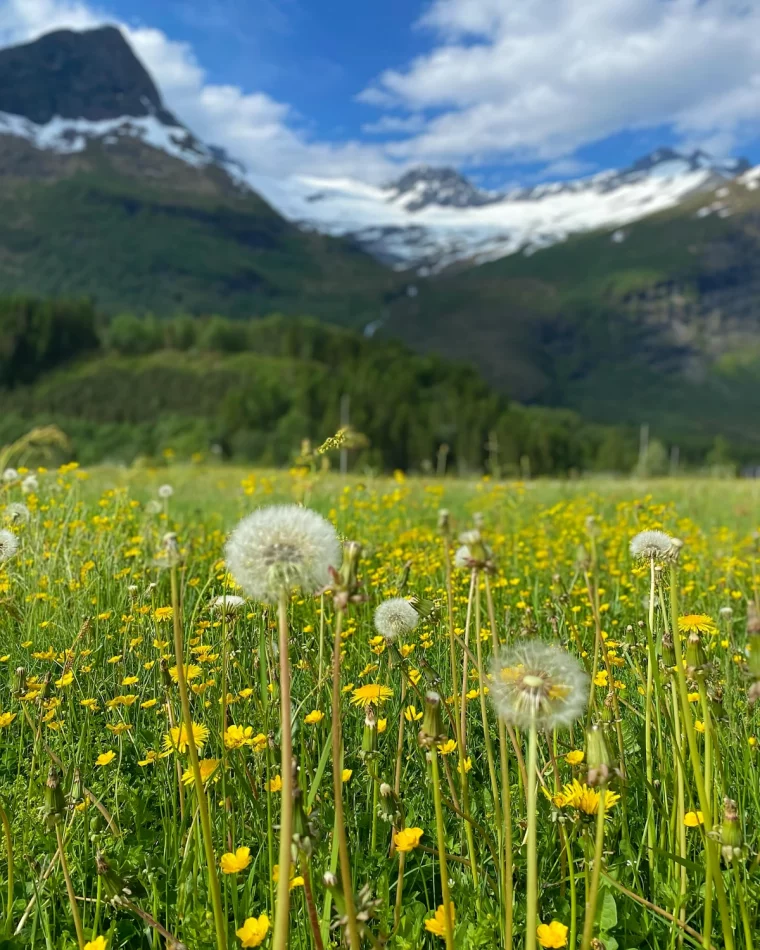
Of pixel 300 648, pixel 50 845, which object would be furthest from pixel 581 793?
pixel 50 845

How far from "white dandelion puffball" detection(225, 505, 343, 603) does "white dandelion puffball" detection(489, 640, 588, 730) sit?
0.43 meters

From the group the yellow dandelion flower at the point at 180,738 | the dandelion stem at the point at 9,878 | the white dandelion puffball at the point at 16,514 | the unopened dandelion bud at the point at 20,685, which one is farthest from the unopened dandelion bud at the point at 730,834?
the white dandelion puffball at the point at 16,514

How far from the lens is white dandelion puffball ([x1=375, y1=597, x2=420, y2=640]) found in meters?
2.25

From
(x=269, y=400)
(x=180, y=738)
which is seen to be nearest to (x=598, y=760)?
(x=180, y=738)

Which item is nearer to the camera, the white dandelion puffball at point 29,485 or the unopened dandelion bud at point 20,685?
the unopened dandelion bud at point 20,685

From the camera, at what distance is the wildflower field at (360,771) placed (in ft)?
4.99

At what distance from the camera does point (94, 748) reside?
8.54ft

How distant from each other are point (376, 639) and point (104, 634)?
1.28 metres

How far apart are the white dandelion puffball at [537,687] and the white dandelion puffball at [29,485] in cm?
469

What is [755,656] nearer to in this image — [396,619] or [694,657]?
[694,657]

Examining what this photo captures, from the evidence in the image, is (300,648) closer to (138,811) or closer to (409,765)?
(409,765)

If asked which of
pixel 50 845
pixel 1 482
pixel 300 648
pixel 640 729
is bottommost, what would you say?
pixel 50 845

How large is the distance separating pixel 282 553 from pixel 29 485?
4707 mm

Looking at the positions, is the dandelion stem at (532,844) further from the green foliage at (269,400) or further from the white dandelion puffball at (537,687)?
the green foliage at (269,400)
